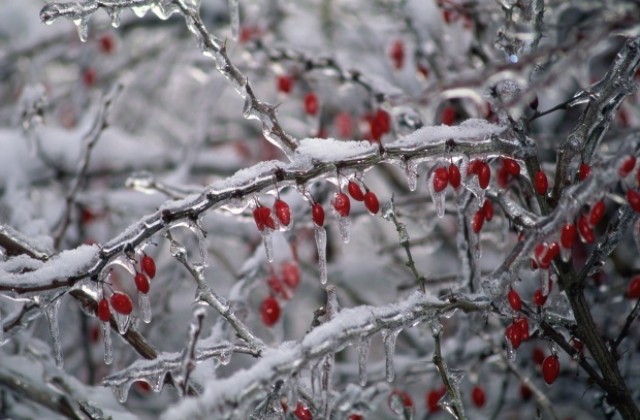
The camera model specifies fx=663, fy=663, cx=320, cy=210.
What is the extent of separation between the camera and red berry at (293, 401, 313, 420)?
1.96m

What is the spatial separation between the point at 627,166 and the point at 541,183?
373 millimetres

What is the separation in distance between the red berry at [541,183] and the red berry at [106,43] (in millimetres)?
3918

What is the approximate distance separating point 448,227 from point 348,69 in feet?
10.7

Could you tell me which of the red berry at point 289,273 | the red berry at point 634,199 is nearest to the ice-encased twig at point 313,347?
the red berry at point 634,199

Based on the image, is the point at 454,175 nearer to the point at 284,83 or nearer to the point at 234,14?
the point at 234,14

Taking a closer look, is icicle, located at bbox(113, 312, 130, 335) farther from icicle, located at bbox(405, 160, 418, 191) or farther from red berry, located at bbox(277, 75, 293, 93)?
red berry, located at bbox(277, 75, 293, 93)

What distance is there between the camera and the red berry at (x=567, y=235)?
1.76 meters

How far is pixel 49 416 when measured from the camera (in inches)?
104

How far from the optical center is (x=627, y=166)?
1640mm

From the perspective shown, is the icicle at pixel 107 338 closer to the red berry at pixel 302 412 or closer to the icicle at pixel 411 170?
the red berry at pixel 302 412

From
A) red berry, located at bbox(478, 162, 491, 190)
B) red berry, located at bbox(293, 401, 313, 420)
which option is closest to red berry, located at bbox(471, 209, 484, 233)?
red berry, located at bbox(478, 162, 491, 190)

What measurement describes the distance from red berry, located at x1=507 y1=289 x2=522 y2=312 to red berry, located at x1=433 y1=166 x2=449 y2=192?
373mm

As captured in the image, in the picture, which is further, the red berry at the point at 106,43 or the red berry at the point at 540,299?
the red berry at the point at 106,43

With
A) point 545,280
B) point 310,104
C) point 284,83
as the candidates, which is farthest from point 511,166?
point 284,83
